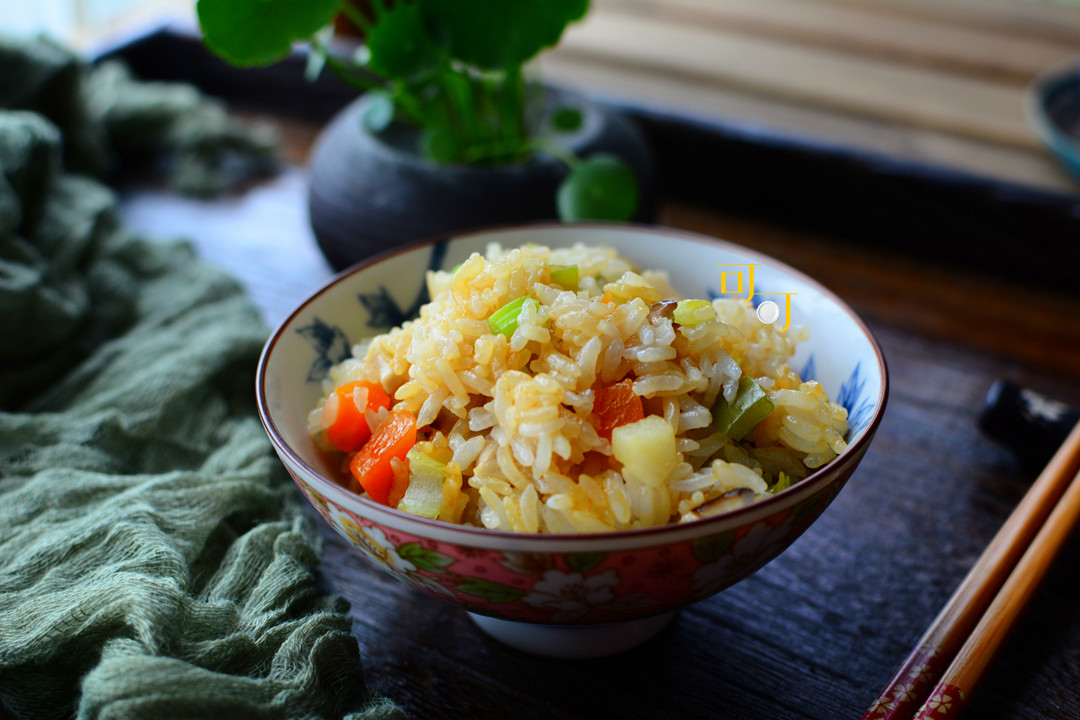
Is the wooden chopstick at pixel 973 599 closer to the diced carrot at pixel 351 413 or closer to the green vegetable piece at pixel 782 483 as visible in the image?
the green vegetable piece at pixel 782 483

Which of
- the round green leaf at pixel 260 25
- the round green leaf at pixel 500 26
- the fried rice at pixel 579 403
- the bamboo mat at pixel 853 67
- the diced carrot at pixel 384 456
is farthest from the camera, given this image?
the bamboo mat at pixel 853 67

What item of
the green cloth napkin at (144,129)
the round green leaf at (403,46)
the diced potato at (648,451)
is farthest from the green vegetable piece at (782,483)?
the green cloth napkin at (144,129)

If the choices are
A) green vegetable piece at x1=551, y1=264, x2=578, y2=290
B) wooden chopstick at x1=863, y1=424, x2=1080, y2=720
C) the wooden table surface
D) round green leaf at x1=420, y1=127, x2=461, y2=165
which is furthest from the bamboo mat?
green vegetable piece at x1=551, y1=264, x2=578, y2=290

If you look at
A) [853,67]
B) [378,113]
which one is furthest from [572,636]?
[853,67]

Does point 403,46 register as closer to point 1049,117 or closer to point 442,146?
point 442,146

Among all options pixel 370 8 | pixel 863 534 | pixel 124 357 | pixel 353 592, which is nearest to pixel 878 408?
pixel 863 534

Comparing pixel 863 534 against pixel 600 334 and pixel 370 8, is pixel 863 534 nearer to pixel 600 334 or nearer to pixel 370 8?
pixel 600 334
